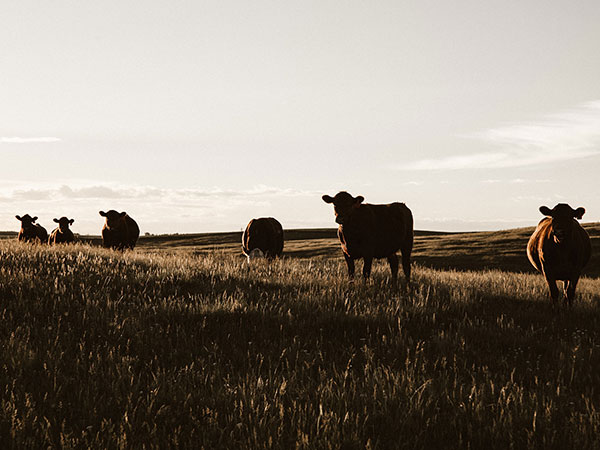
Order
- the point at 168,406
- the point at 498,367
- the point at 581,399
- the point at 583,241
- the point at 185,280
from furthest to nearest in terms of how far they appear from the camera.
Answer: the point at 583,241 → the point at 185,280 → the point at 498,367 → the point at 581,399 → the point at 168,406

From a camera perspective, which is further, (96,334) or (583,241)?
(583,241)

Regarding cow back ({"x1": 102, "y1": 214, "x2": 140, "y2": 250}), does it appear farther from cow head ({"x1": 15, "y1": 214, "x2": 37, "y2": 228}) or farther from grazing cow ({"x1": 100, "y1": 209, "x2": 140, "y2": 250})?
cow head ({"x1": 15, "y1": 214, "x2": 37, "y2": 228})

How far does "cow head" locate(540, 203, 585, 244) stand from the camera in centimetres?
985

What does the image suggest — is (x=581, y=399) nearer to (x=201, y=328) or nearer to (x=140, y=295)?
(x=201, y=328)

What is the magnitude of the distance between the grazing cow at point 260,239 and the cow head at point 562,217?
36.3 ft

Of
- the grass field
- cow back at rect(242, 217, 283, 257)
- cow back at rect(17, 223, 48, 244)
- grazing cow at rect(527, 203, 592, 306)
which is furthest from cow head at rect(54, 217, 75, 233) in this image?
grazing cow at rect(527, 203, 592, 306)

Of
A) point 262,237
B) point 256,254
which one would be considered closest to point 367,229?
point 256,254

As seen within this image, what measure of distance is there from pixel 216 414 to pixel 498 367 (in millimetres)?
3465

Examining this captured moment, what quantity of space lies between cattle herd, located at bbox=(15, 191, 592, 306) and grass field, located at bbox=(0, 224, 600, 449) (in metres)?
1.18

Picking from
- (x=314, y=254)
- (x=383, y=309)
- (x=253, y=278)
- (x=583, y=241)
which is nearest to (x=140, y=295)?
(x=253, y=278)

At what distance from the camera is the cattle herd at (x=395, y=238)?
10.4 metres

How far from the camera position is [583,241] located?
1083cm

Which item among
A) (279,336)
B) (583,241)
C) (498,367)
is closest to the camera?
(498,367)

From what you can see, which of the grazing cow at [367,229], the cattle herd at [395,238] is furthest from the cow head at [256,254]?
the grazing cow at [367,229]
